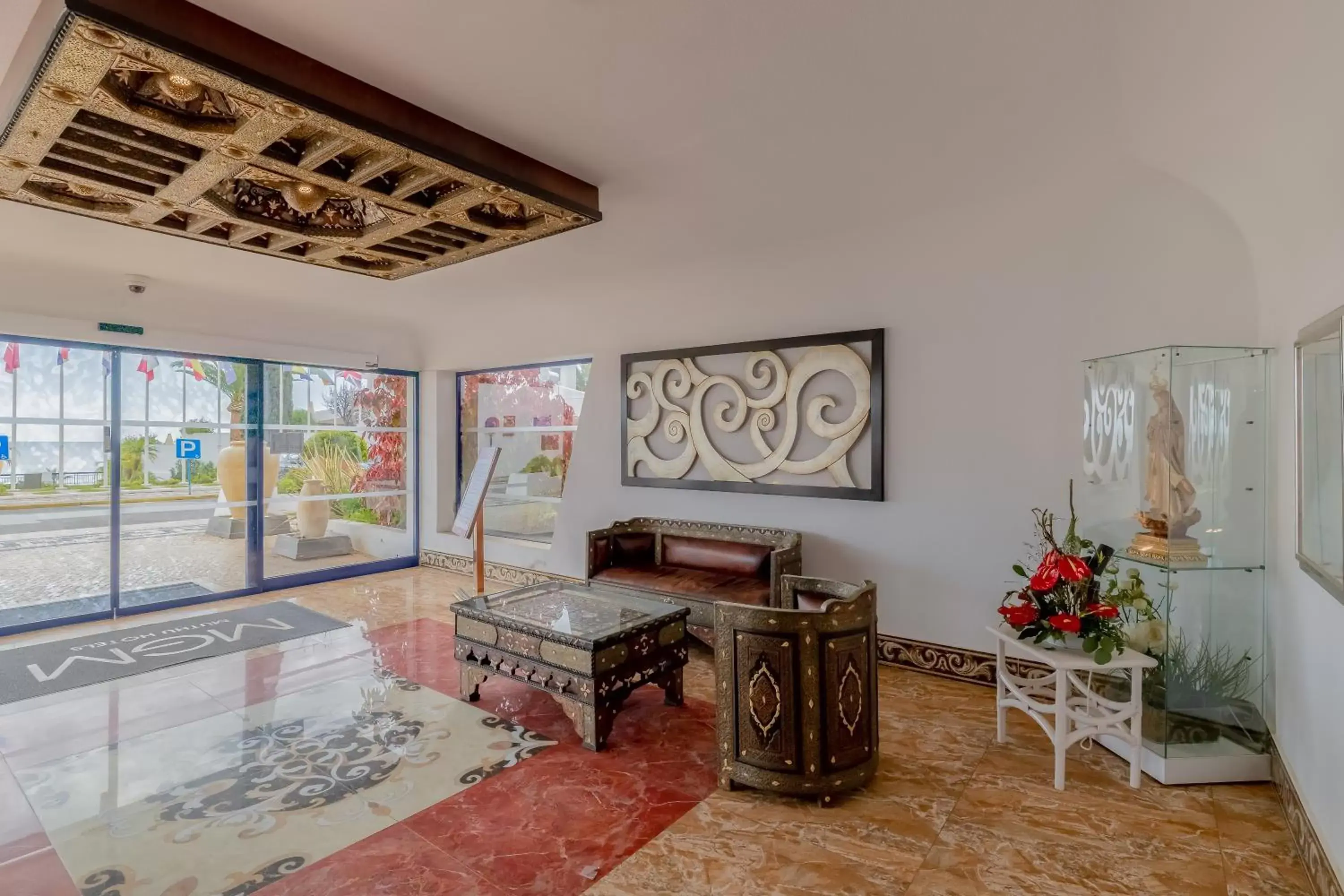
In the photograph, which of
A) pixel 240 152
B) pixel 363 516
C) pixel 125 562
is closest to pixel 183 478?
pixel 125 562

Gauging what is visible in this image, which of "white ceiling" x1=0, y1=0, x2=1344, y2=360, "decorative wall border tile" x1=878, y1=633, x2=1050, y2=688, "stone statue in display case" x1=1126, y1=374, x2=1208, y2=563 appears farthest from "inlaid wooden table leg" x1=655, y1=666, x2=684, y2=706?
"white ceiling" x1=0, y1=0, x2=1344, y2=360

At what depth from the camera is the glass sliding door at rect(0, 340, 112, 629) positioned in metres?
4.97

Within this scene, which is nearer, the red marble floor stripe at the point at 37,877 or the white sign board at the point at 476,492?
the red marble floor stripe at the point at 37,877

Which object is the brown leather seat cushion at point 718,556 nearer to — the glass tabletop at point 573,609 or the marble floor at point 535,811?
the glass tabletop at point 573,609

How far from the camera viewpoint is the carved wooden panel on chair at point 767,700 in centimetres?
254

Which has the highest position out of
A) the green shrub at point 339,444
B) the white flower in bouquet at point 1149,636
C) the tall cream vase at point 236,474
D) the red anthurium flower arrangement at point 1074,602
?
the green shrub at point 339,444

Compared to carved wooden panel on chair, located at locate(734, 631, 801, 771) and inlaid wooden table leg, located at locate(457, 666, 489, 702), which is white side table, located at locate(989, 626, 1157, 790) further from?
inlaid wooden table leg, located at locate(457, 666, 489, 702)

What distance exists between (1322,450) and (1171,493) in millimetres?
781

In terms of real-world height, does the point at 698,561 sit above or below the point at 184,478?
below

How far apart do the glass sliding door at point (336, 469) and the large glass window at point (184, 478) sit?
0.04ft

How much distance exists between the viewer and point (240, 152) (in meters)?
2.62

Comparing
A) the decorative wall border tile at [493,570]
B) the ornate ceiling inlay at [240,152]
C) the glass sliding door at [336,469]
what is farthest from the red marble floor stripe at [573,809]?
the glass sliding door at [336,469]

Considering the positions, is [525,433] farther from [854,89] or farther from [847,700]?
[854,89]

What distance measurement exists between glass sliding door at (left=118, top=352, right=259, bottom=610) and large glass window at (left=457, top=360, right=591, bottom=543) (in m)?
2.14
